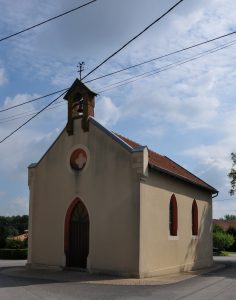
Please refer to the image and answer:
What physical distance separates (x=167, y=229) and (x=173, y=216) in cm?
140

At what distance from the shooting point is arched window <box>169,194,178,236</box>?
862 inches

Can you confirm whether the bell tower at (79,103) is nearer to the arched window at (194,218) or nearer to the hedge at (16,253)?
the arched window at (194,218)

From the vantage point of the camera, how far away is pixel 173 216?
2219cm

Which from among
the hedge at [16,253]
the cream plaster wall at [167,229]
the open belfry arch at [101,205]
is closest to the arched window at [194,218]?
the cream plaster wall at [167,229]

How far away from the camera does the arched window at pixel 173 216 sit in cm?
2191

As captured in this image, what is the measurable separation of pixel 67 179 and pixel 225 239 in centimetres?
3253

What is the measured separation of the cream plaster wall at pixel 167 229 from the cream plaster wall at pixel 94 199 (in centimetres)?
61

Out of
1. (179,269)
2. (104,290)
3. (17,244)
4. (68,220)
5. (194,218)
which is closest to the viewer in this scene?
(104,290)

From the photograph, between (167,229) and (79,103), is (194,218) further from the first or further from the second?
(79,103)

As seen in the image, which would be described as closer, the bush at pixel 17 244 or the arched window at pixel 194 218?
the arched window at pixel 194 218

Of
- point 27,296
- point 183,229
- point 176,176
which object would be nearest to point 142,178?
point 176,176

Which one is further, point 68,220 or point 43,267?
point 43,267

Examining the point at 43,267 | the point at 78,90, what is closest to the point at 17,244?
the point at 43,267

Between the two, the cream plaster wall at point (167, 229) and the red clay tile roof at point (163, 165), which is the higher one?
the red clay tile roof at point (163, 165)
